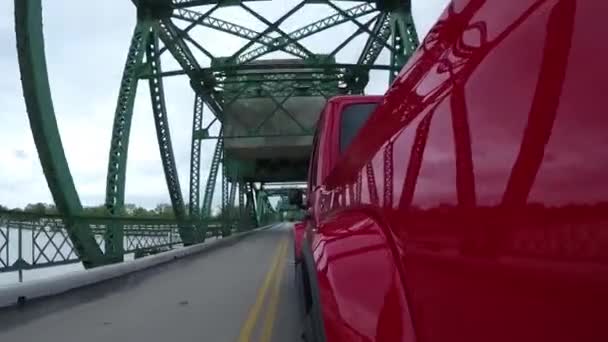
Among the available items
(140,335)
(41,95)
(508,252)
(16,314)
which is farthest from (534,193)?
(41,95)

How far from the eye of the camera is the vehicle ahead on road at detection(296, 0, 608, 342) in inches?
38.8

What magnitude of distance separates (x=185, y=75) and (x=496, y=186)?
82.4 ft

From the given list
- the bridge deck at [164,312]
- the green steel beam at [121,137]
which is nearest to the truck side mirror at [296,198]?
the bridge deck at [164,312]

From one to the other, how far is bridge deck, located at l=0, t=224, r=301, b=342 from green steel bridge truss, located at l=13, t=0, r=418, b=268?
2246 mm

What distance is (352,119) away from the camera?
5.16 metres

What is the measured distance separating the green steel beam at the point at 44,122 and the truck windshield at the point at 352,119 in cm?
799

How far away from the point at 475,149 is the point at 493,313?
1.28 ft

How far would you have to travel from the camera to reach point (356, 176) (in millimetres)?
2793

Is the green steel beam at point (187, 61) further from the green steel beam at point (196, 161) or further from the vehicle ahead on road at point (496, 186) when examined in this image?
the vehicle ahead on road at point (496, 186)

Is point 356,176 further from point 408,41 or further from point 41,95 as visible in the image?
point 408,41

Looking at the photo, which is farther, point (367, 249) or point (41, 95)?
point (41, 95)

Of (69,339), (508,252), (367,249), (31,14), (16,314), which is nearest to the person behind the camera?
(508,252)

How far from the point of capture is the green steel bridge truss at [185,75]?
1148 cm

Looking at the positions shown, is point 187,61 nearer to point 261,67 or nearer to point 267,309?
point 261,67
